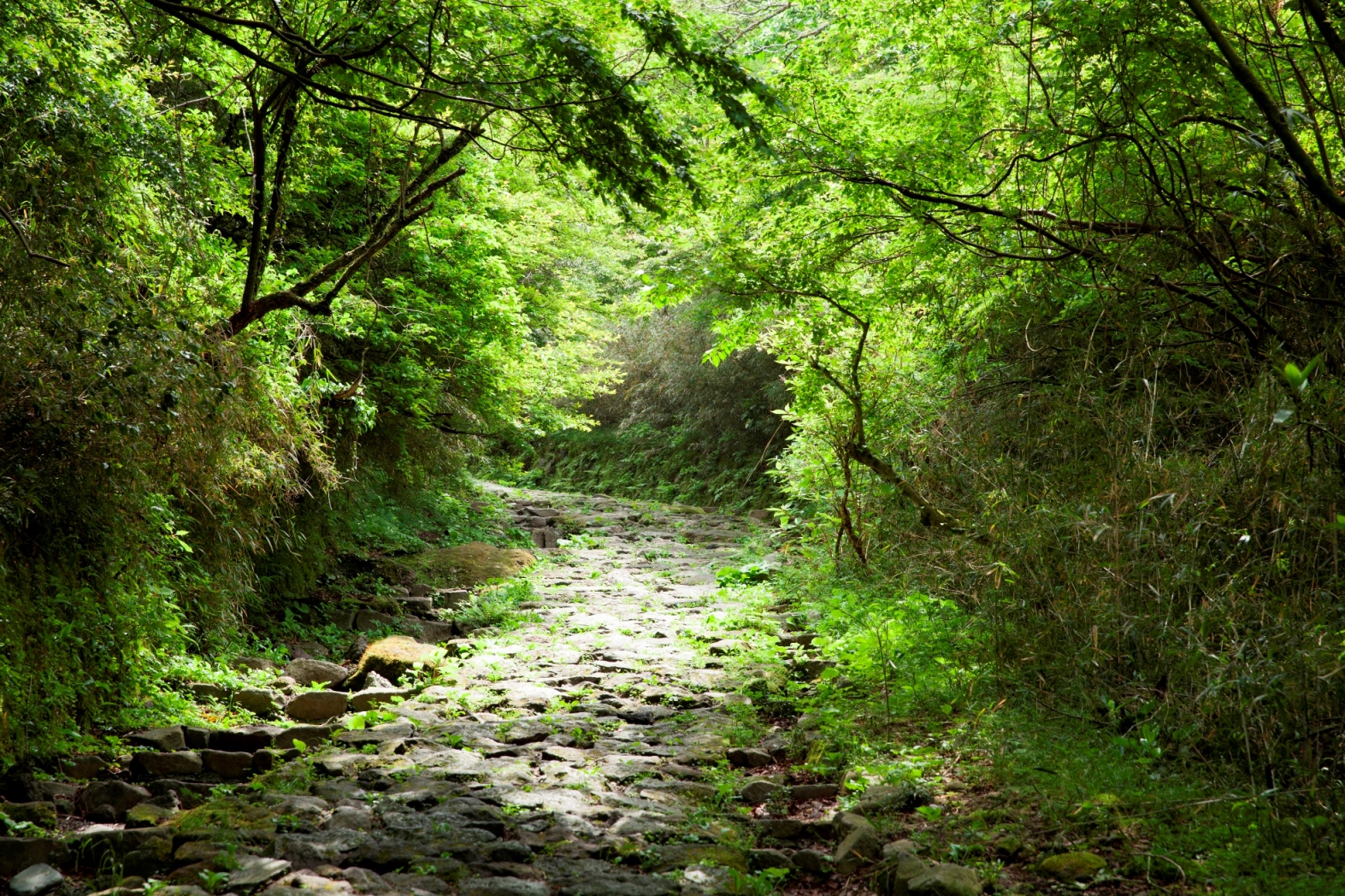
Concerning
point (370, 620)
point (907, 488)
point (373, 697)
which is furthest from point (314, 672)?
point (907, 488)

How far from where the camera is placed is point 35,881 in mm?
3322

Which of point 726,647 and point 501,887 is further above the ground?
point 501,887

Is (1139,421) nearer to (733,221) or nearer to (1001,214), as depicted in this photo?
(1001,214)

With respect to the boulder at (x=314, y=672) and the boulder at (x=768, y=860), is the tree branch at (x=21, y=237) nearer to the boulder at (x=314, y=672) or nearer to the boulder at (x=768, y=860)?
the boulder at (x=314, y=672)

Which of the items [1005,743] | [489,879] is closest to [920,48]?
[1005,743]

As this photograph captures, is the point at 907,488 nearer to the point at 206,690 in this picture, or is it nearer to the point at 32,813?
the point at 206,690

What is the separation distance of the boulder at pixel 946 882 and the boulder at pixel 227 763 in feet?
12.2

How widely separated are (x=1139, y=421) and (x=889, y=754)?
8.62 ft

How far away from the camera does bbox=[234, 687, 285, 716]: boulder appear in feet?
20.2

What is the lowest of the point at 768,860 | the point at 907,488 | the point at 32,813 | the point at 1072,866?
the point at 768,860

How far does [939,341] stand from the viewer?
8.63m

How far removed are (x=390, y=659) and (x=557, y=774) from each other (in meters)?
2.78

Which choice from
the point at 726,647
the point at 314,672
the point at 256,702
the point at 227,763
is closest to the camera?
the point at 227,763

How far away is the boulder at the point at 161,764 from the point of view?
479 centimetres
